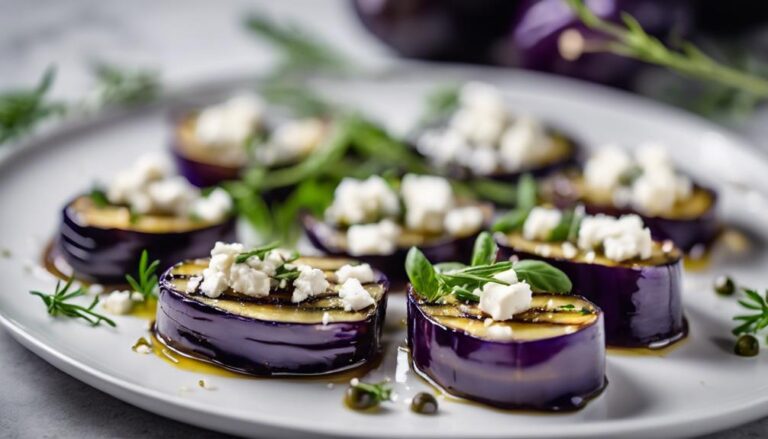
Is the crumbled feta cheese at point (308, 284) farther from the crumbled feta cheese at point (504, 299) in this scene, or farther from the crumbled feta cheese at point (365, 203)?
the crumbled feta cheese at point (365, 203)

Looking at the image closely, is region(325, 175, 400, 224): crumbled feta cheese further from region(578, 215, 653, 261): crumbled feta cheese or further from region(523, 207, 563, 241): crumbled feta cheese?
region(578, 215, 653, 261): crumbled feta cheese

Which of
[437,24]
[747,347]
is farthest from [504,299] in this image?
[437,24]

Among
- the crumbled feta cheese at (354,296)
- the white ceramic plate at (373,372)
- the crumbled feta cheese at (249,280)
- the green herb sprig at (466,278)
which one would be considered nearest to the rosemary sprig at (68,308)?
the white ceramic plate at (373,372)

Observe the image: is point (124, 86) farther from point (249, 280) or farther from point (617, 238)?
point (617, 238)

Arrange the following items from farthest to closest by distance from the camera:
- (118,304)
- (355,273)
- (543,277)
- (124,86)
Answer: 1. (124,86)
2. (118,304)
3. (355,273)
4. (543,277)

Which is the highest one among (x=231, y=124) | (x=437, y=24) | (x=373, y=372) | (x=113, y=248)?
(x=437, y=24)

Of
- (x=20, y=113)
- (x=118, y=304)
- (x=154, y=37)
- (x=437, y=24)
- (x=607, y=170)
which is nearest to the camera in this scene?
(x=118, y=304)
